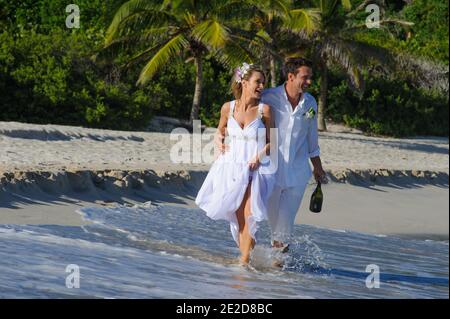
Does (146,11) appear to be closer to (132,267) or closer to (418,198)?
(418,198)

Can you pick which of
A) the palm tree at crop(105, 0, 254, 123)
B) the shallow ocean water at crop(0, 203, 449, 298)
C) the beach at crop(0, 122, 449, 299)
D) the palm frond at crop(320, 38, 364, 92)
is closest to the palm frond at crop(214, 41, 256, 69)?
the palm tree at crop(105, 0, 254, 123)

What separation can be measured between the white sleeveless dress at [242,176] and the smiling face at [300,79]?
29cm

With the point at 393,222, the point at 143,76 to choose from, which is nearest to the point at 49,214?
the point at 393,222

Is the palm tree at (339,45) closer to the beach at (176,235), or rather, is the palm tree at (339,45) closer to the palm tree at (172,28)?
the palm tree at (172,28)

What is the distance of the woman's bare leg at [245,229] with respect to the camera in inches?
286

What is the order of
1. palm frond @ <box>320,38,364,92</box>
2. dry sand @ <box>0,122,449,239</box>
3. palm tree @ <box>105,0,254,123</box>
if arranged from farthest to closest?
palm frond @ <box>320,38,364,92</box> < palm tree @ <box>105,0,254,123</box> < dry sand @ <box>0,122,449,239</box>

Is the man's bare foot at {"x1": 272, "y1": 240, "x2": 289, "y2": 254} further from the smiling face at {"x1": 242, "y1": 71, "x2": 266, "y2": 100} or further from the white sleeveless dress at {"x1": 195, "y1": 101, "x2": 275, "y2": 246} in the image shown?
the smiling face at {"x1": 242, "y1": 71, "x2": 266, "y2": 100}

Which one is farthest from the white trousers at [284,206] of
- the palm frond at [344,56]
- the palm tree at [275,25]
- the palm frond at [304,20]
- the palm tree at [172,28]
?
the palm frond at [344,56]

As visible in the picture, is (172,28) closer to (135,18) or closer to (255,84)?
(135,18)

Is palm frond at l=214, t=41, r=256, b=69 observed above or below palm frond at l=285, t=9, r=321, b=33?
below

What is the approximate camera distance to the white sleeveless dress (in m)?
7.18

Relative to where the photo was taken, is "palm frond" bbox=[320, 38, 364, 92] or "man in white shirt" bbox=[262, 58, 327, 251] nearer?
"man in white shirt" bbox=[262, 58, 327, 251]

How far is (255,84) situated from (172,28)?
51.1 feet
